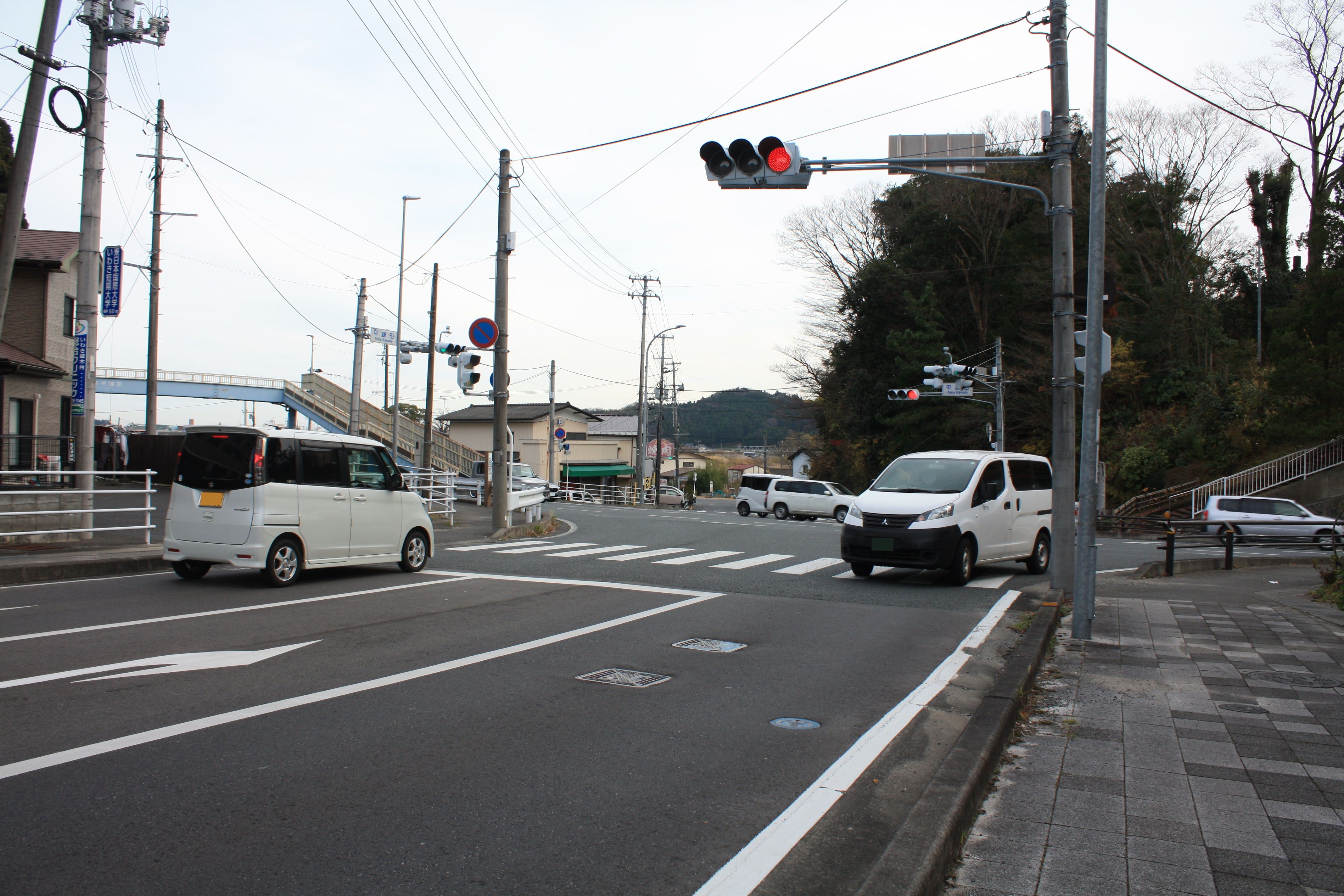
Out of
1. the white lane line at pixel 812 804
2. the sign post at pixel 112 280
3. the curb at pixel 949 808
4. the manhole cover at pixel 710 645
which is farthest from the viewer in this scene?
the sign post at pixel 112 280

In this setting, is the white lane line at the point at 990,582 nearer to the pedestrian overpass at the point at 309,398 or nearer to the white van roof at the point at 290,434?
the white van roof at the point at 290,434

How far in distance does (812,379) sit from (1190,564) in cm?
4155

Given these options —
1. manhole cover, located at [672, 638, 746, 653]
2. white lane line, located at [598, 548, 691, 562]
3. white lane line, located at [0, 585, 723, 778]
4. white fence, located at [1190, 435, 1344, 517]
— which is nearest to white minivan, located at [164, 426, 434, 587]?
white lane line, located at [0, 585, 723, 778]

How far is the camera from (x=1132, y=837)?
3.84 m

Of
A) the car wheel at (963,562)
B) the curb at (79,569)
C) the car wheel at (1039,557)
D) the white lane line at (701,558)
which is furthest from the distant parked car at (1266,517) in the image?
the curb at (79,569)

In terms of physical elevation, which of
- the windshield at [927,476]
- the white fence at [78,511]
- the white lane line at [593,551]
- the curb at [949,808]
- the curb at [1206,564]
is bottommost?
the curb at [1206,564]

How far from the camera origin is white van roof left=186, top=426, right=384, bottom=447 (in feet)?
34.6

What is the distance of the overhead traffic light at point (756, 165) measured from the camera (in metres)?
10.3

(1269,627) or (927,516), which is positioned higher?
(927,516)

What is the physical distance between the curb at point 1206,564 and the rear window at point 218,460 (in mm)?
13790

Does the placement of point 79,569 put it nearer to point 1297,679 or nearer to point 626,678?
point 626,678

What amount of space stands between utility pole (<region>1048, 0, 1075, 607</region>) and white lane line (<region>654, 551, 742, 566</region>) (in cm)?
581

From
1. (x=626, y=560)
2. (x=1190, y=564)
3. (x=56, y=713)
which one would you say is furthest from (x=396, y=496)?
(x=1190, y=564)

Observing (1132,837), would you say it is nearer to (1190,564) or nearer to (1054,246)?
(1054,246)
